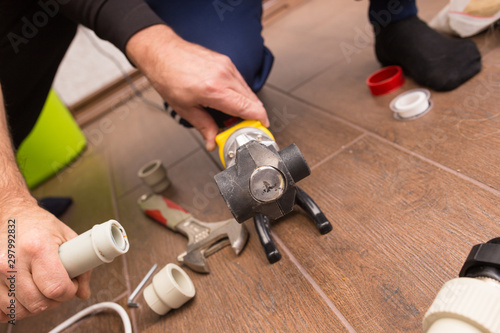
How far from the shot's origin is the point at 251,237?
0.71 m

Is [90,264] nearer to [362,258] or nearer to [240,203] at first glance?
[240,203]

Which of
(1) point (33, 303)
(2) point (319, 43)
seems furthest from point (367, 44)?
(1) point (33, 303)

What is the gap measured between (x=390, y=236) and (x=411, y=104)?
1.25ft

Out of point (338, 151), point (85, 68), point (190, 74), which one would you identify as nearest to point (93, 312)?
point (190, 74)

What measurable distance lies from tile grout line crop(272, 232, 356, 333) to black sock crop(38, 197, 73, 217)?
85 cm

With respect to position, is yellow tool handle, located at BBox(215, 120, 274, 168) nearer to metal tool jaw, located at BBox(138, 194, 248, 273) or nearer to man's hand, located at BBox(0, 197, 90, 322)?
metal tool jaw, located at BBox(138, 194, 248, 273)

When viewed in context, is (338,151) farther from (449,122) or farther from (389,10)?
(389,10)

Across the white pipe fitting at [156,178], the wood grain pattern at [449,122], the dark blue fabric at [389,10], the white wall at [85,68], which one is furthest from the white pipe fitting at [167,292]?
the white wall at [85,68]

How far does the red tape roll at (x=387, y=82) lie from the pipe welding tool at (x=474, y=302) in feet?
2.18

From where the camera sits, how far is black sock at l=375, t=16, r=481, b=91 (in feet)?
2.73

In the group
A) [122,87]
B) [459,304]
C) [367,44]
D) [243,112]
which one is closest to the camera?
[459,304]

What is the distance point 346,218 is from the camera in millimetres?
640

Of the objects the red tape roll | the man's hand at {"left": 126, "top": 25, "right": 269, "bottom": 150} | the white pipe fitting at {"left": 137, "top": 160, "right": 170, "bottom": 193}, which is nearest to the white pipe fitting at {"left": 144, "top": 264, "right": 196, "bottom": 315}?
the man's hand at {"left": 126, "top": 25, "right": 269, "bottom": 150}

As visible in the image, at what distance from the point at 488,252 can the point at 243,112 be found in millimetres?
439
